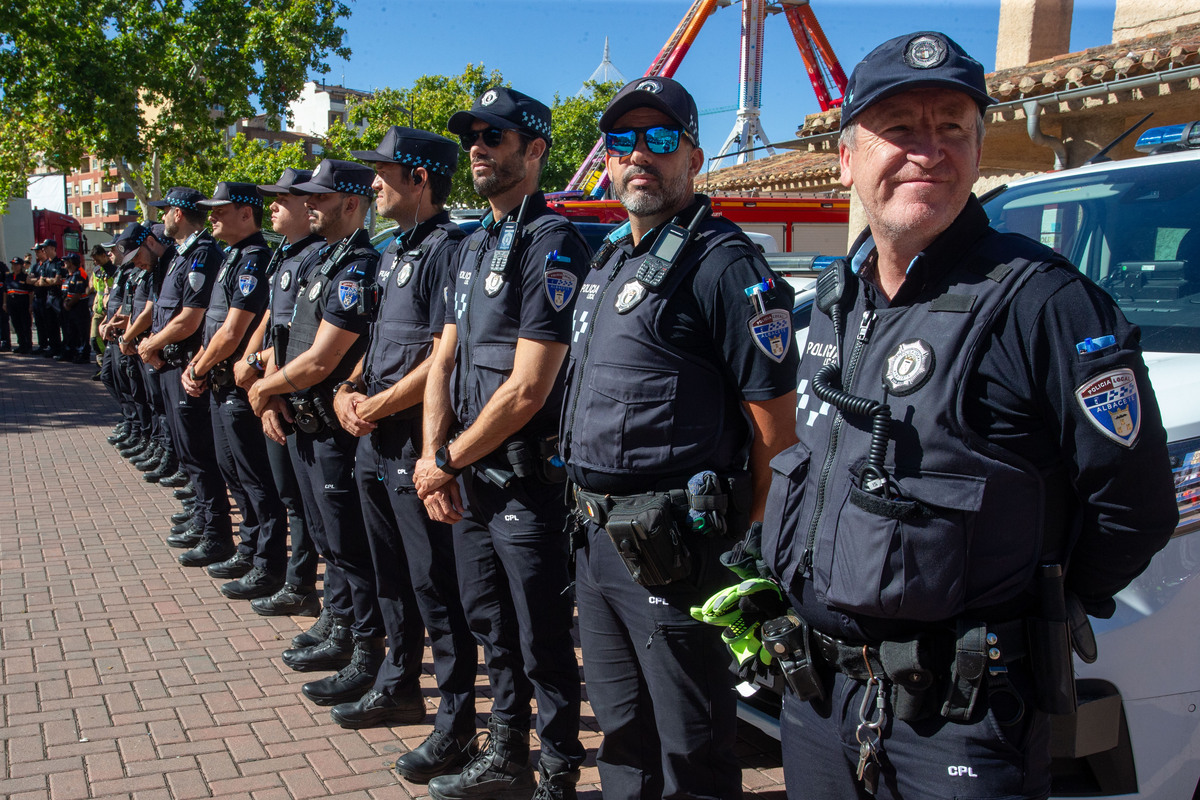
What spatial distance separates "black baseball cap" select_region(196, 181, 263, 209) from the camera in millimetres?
6133

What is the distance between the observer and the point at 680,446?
253 centimetres

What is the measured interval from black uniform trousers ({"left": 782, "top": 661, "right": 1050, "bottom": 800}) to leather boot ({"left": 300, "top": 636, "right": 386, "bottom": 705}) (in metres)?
2.91

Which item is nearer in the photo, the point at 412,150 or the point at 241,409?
the point at 412,150

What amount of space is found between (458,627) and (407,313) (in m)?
1.26

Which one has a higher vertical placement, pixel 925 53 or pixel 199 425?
pixel 925 53

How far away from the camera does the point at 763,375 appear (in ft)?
8.31

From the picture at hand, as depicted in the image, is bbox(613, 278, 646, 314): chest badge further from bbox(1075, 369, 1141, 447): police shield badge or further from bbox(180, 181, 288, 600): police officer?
bbox(180, 181, 288, 600): police officer

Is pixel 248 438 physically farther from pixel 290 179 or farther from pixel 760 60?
pixel 760 60

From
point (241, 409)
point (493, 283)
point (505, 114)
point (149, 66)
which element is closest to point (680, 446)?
point (493, 283)

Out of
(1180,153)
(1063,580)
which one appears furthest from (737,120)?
(1063,580)

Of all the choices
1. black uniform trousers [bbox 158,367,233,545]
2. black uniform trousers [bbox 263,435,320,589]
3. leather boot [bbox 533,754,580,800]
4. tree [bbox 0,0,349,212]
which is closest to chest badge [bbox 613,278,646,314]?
leather boot [bbox 533,754,580,800]

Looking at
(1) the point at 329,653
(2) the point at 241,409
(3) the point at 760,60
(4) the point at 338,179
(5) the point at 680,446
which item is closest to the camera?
(5) the point at 680,446

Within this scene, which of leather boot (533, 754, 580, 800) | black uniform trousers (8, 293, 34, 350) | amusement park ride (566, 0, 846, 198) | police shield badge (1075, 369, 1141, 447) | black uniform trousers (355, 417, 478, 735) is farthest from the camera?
amusement park ride (566, 0, 846, 198)

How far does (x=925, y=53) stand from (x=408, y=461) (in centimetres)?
258
